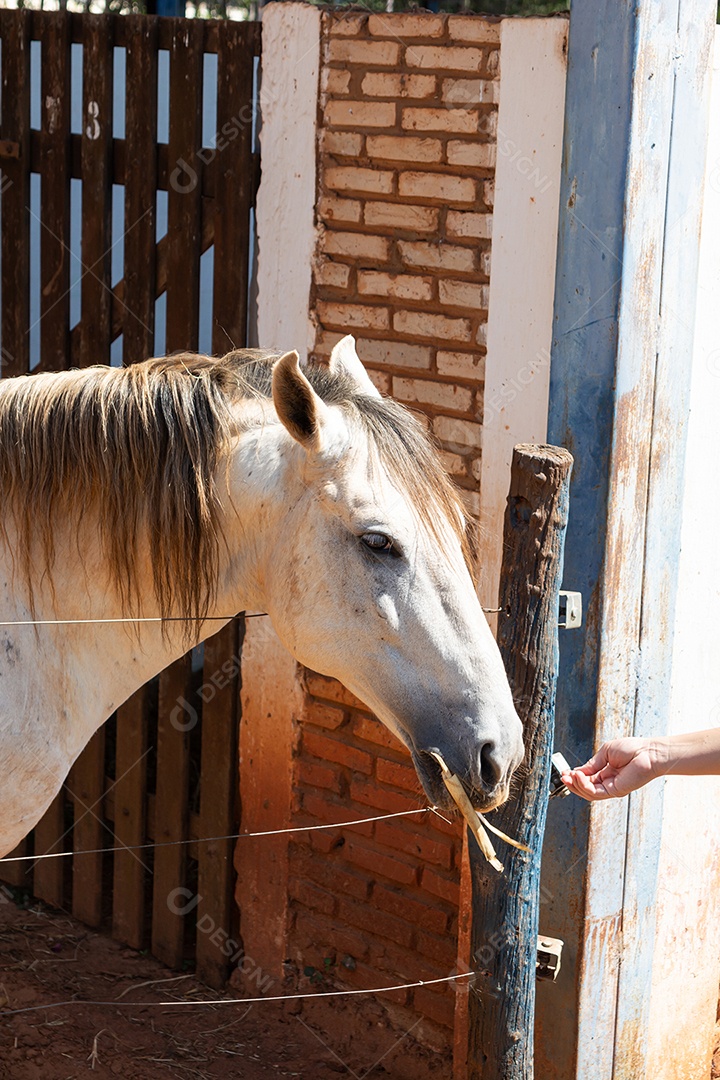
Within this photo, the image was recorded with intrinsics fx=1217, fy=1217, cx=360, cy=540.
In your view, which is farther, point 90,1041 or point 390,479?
point 90,1041

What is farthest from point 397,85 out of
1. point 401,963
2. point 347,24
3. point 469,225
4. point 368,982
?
point 368,982

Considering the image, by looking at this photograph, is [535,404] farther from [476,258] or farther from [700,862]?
[700,862]

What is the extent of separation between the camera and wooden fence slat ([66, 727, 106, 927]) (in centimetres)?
459

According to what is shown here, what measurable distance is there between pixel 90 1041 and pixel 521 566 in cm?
248

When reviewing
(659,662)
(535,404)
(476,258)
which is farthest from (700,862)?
(476,258)

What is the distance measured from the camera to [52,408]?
8.28 ft

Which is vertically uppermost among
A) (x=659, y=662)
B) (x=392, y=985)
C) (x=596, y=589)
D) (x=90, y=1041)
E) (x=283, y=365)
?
(x=283, y=365)

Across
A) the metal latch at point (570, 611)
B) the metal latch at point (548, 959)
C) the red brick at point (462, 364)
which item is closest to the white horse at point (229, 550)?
the metal latch at point (570, 611)

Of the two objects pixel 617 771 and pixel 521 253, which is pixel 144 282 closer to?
pixel 521 253

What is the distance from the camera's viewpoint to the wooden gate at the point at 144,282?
13.0 feet

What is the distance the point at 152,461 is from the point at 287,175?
1.68 metres

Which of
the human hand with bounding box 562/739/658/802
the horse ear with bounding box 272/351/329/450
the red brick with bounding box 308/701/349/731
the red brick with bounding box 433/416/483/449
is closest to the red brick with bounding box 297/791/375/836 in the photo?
the red brick with bounding box 308/701/349/731

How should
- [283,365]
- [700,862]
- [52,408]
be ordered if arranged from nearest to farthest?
1. [283,365]
2. [52,408]
3. [700,862]

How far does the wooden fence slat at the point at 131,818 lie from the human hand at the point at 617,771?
7.14ft
